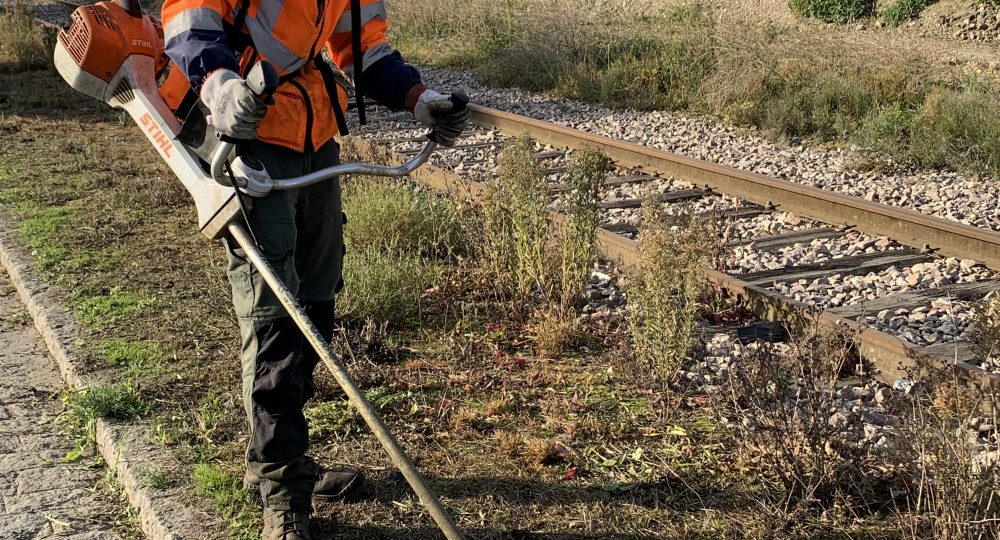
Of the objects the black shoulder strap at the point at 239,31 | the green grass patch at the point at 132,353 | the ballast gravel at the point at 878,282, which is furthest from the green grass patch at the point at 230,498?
the ballast gravel at the point at 878,282

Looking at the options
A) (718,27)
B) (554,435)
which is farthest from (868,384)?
(718,27)

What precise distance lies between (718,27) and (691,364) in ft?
32.5

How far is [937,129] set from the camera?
29.8ft

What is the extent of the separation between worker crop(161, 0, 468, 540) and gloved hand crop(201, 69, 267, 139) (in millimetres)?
27

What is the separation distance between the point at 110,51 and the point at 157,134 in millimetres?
363

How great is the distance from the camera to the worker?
3.15 m

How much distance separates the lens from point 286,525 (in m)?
3.40

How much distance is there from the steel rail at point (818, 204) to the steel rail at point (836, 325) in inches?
32.9

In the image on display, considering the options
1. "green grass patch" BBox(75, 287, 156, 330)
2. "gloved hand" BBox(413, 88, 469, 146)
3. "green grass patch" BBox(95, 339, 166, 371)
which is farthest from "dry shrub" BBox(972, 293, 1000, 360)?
"green grass patch" BBox(75, 287, 156, 330)

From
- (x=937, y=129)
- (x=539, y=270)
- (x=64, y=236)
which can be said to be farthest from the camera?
(x=937, y=129)

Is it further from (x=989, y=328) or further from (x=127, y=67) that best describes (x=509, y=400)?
(x=127, y=67)

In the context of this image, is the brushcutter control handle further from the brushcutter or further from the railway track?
the railway track

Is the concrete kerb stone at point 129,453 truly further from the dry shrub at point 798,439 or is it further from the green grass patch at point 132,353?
the dry shrub at point 798,439

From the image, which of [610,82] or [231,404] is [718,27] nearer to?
[610,82]
